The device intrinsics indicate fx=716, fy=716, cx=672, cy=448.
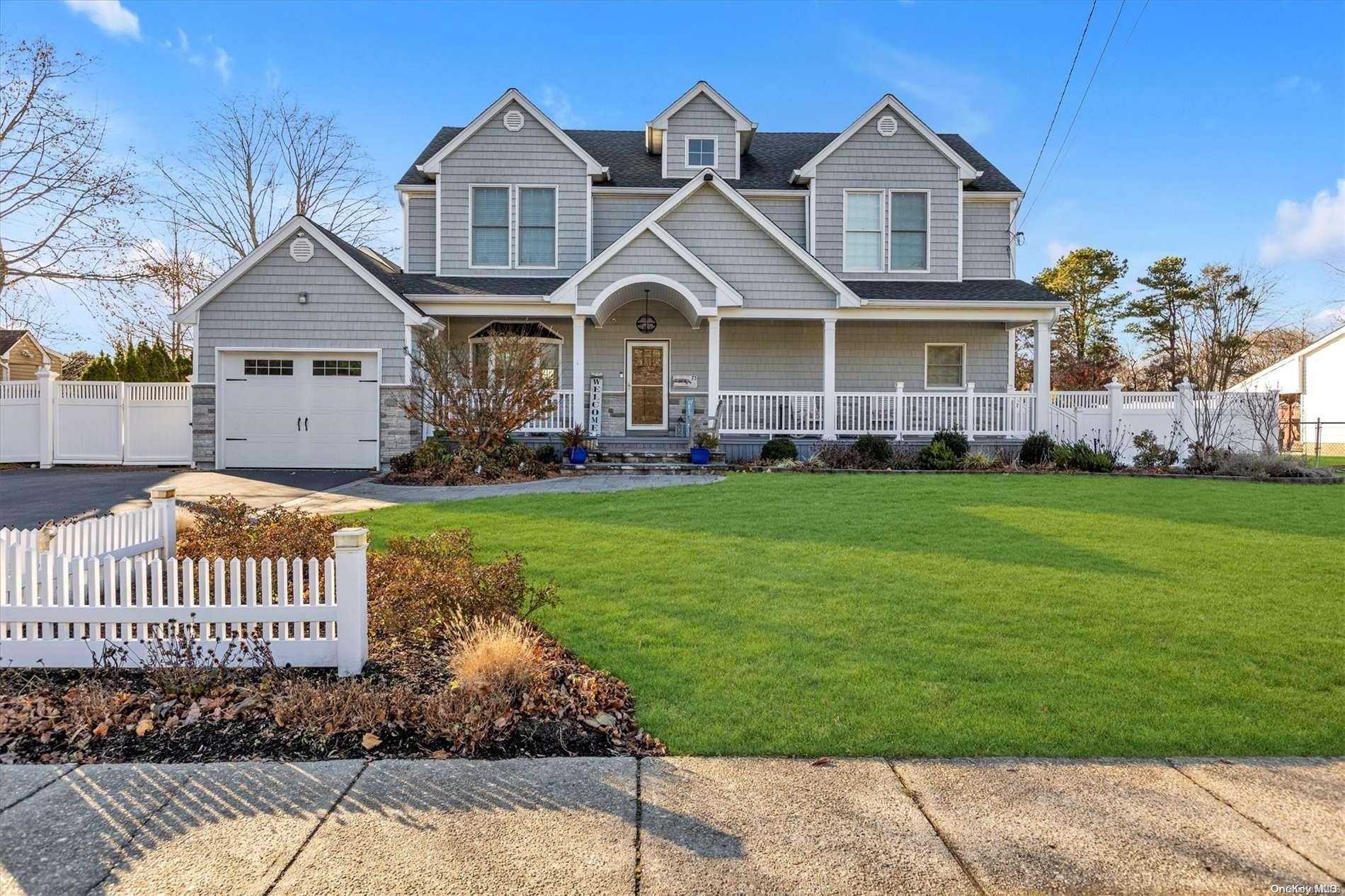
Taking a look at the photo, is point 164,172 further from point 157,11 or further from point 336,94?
point 157,11

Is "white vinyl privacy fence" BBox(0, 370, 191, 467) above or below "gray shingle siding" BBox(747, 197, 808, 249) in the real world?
below

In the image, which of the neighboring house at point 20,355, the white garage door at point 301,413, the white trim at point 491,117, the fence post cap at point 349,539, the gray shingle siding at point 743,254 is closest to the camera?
the fence post cap at point 349,539

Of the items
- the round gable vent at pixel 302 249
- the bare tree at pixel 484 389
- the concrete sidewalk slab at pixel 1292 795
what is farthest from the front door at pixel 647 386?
the concrete sidewalk slab at pixel 1292 795

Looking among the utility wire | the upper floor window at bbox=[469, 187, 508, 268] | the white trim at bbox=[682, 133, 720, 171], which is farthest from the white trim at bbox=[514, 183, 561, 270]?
the utility wire

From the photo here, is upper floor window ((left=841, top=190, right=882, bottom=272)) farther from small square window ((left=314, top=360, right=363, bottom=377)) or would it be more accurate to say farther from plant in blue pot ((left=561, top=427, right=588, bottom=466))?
small square window ((left=314, top=360, right=363, bottom=377))

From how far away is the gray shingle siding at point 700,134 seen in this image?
1802 centimetres

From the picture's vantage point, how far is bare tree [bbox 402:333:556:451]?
13383 millimetres

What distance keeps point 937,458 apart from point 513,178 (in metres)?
11.7

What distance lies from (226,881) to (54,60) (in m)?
28.6

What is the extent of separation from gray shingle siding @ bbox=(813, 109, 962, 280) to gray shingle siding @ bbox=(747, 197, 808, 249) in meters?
0.61

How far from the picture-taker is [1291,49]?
14789 millimetres

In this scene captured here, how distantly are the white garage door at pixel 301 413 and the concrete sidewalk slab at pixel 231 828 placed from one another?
12633mm

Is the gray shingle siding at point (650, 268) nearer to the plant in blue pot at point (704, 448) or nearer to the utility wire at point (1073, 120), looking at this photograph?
the plant in blue pot at point (704, 448)

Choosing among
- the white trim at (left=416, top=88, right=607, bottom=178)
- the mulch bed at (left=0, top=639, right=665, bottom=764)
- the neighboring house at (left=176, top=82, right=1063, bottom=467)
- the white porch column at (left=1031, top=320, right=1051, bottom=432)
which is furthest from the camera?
the white trim at (left=416, top=88, right=607, bottom=178)
